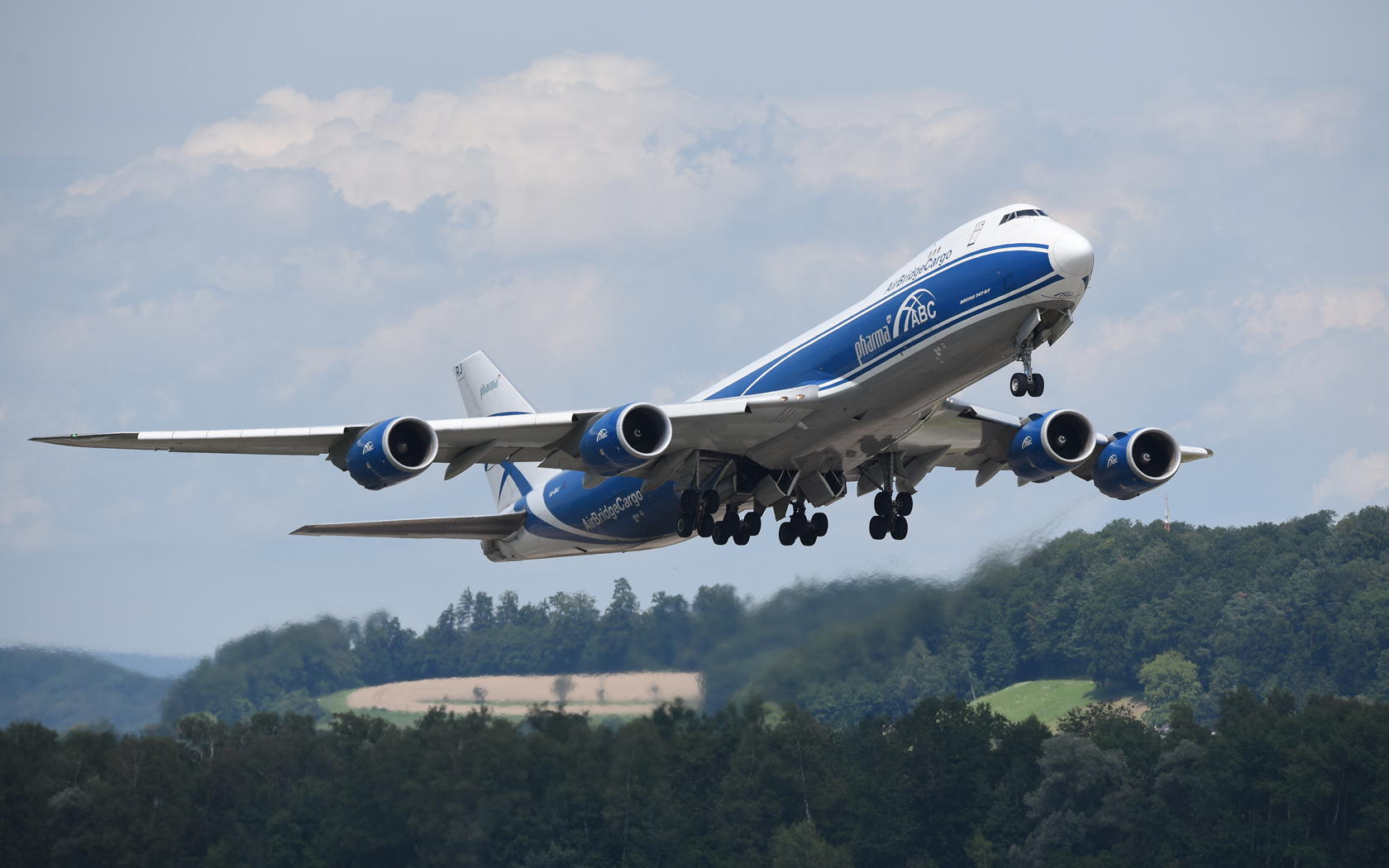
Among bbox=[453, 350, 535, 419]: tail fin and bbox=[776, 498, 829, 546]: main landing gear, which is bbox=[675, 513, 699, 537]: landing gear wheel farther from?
bbox=[453, 350, 535, 419]: tail fin

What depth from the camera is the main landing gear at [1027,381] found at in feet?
89.0

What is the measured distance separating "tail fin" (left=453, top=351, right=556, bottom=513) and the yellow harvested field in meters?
10.0

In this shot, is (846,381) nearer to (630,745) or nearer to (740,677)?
(740,677)

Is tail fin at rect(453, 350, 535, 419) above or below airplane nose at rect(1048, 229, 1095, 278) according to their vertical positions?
above

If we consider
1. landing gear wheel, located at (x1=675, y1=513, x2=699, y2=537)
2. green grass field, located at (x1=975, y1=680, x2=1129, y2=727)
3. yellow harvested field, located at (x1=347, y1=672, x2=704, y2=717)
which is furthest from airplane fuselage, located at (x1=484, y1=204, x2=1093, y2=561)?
green grass field, located at (x1=975, y1=680, x2=1129, y2=727)

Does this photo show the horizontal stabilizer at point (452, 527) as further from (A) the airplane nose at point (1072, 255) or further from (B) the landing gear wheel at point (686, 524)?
(A) the airplane nose at point (1072, 255)

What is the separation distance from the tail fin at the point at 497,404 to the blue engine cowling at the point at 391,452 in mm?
10727

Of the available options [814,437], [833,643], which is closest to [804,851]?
[833,643]

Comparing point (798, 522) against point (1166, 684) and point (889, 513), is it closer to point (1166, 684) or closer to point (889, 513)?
point (889, 513)

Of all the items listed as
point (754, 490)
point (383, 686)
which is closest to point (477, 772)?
point (383, 686)

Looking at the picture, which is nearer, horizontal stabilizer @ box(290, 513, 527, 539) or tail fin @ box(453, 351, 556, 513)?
horizontal stabilizer @ box(290, 513, 527, 539)

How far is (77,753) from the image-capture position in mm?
62781

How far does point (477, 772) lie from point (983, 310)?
40549 mm

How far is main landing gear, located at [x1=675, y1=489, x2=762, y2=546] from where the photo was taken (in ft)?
107
